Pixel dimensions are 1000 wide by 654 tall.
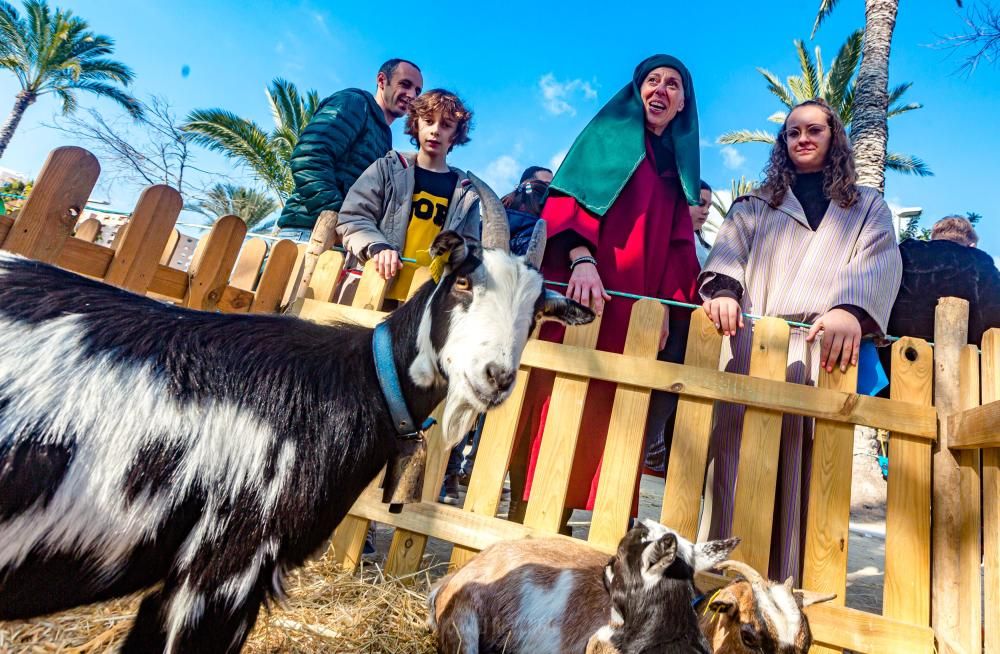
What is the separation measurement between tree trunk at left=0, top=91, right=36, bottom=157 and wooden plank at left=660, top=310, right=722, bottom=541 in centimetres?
3309

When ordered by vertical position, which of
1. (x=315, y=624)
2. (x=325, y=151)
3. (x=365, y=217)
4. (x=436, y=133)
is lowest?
(x=315, y=624)

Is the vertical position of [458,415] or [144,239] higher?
[144,239]

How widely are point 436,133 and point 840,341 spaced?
2.63 m

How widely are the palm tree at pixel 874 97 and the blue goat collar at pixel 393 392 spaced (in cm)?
1015

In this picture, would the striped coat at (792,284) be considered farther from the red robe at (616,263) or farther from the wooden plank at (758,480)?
the red robe at (616,263)

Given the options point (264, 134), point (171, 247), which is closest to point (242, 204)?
point (264, 134)

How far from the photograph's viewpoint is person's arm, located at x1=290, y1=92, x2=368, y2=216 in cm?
395

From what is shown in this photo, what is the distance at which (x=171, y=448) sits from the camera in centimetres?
138

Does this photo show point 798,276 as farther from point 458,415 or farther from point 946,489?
point 458,415

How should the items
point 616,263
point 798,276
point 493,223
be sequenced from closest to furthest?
point 493,223 → point 798,276 → point 616,263

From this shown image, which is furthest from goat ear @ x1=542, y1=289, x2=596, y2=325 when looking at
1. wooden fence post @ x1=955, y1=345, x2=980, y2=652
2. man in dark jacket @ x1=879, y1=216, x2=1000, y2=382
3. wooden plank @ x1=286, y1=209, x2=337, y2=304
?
man in dark jacket @ x1=879, y1=216, x2=1000, y2=382

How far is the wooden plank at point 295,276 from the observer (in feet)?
12.9

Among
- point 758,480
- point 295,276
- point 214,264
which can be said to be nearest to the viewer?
point 758,480

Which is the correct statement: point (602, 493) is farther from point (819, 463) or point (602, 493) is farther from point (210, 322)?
point (210, 322)
